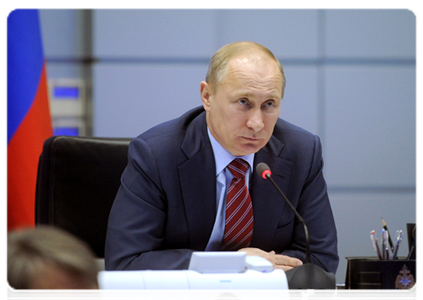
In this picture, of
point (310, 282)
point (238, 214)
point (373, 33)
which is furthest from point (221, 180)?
point (373, 33)

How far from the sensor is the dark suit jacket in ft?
4.55

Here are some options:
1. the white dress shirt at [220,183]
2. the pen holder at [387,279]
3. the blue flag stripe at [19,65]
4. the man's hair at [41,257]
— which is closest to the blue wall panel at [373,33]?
the white dress shirt at [220,183]

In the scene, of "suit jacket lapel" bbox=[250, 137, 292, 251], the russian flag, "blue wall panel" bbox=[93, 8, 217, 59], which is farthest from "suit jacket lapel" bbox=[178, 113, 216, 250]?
"blue wall panel" bbox=[93, 8, 217, 59]

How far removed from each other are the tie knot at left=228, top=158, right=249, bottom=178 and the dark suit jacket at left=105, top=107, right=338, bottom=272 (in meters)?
0.04

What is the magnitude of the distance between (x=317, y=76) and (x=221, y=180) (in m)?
1.35

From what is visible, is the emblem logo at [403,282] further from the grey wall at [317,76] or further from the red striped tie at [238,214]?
the grey wall at [317,76]

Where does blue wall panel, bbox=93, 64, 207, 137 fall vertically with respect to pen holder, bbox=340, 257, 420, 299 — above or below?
above

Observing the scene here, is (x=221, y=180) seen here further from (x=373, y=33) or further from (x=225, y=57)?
(x=373, y=33)

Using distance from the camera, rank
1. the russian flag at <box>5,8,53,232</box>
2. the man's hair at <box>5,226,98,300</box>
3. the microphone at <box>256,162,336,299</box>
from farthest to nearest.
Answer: the russian flag at <box>5,8,53,232</box> → the microphone at <box>256,162,336,299</box> → the man's hair at <box>5,226,98,300</box>

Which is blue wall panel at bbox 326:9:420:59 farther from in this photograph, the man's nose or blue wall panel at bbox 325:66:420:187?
the man's nose

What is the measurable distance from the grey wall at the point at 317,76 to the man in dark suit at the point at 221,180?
1.04 metres

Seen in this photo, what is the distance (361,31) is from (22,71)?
1.73 metres

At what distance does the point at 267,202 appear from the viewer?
1.49m

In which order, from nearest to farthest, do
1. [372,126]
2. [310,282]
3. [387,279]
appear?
1. [310,282]
2. [387,279]
3. [372,126]
